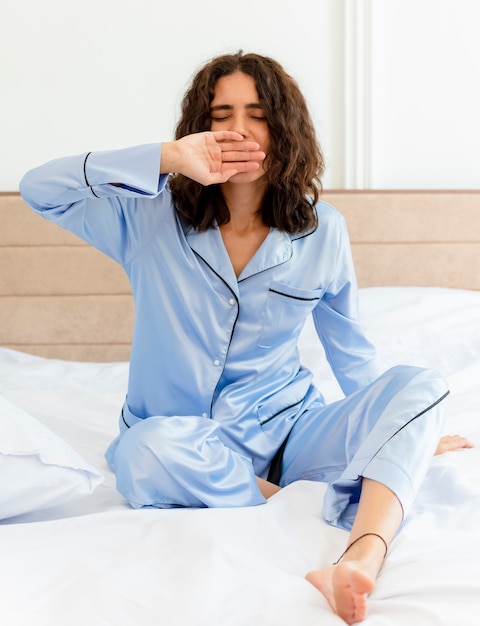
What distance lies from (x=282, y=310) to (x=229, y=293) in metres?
0.12

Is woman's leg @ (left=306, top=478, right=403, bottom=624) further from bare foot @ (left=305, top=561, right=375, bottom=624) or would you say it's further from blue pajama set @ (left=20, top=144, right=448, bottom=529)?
blue pajama set @ (left=20, top=144, right=448, bottom=529)

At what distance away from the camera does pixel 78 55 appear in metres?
2.86

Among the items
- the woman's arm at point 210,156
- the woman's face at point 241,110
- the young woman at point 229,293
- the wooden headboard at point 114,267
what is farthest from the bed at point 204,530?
the woman's face at point 241,110

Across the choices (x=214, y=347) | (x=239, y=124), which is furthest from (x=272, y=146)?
(x=214, y=347)

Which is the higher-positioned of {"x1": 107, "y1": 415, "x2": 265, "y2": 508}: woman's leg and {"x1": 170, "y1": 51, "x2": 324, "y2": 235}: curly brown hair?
{"x1": 170, "y1": 51, "x2": 324, "y2": 235}: curly brown hair

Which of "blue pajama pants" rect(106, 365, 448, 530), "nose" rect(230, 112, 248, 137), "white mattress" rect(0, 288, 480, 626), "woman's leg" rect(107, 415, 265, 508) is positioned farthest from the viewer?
"nose" rect(230, 112, 248, 137)

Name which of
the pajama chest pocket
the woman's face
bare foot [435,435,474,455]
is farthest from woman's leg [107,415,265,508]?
the woman's face

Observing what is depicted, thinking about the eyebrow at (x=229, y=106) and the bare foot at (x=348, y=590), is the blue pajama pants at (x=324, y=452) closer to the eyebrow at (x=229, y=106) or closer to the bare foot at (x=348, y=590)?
the bare foot at (x=348, y=590)

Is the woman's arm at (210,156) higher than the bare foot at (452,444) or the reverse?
higher

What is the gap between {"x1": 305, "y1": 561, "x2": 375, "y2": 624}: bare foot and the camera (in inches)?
41.0

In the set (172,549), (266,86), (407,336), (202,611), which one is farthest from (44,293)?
(202,611)

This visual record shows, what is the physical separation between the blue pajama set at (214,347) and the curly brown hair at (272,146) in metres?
0.04

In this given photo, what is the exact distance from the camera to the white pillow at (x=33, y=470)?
1371 mm

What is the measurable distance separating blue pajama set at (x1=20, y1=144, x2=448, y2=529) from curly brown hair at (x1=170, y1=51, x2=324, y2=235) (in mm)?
38
